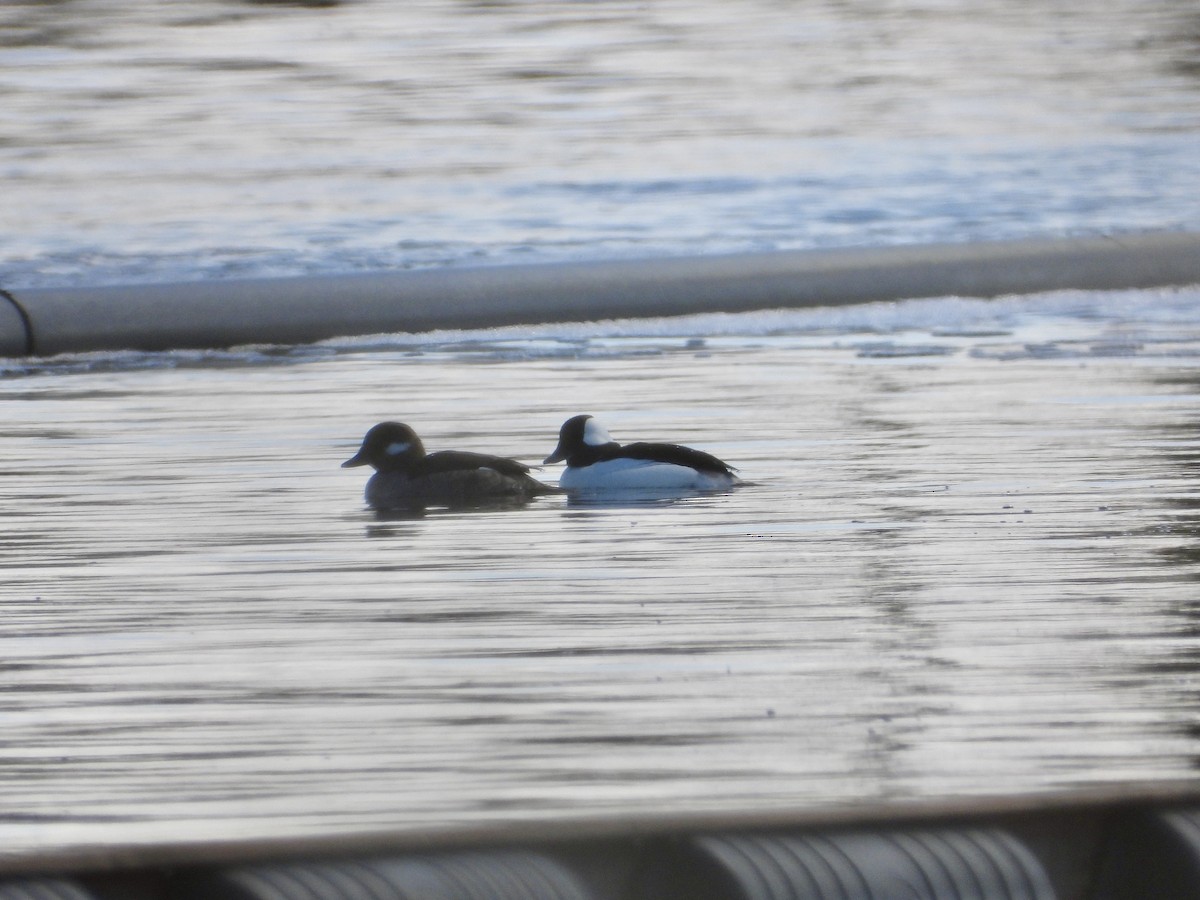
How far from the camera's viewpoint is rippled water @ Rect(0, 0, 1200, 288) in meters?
12.7

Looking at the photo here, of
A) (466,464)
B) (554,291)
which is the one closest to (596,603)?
(466,464)

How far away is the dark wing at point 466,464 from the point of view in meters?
6.77

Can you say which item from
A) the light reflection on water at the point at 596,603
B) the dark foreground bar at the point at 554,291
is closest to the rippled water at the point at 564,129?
the dark foreground bar at the point at 554,291

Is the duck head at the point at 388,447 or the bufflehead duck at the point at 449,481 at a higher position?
the duck head at the point at 388,447

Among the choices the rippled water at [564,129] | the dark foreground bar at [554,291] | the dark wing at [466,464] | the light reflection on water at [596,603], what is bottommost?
the light reflection on water at [596,603]

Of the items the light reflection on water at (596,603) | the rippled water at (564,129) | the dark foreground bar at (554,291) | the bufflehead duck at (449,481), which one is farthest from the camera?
the rippled water at (564,129)

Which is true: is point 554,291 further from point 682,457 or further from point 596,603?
point 596,603

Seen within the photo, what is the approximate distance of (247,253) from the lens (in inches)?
472

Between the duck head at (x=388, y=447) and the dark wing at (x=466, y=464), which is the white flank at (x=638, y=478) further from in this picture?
the duck head at (x=388, y=447)

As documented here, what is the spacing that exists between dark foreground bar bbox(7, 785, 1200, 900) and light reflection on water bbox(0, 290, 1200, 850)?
26 centimetres

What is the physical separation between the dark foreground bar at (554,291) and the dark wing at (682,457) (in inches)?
149

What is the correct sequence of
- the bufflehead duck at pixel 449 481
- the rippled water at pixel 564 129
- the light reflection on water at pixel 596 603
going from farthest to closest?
1. the rippled water at pixel 564 129
2. the bufflehead duck at pixel 449 481
3. the light reflection on water at pixel 596 603

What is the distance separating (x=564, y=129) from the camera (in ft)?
49.8

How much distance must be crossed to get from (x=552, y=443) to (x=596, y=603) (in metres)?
2.59
